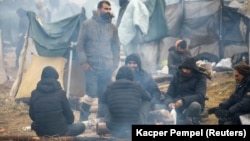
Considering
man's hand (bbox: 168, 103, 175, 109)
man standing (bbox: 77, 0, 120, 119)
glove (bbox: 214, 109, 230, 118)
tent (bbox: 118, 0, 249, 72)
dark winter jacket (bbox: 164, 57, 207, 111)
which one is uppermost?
tent (bbox: 118, 0, 249, 72)

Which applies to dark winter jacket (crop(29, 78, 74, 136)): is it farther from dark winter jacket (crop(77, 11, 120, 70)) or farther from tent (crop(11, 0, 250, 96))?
tent (crop(11, 0, 250, 96))

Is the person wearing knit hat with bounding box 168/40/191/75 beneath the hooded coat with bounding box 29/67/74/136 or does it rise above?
above

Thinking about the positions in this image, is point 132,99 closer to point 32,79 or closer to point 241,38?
point 32,79

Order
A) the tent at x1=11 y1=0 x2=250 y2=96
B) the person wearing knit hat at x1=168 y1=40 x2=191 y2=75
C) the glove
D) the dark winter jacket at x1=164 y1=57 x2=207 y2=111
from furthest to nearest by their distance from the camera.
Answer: the tent at x1=11 y1=0 x2=250 y2=96 → the person wearing knit hat at x1=168 y1=40 x2=191 y2=75 → the dark winter jacket at x1=164 y1=57 x2=207 y2=111 → the glove

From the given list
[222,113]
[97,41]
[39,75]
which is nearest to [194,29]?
[97,41]

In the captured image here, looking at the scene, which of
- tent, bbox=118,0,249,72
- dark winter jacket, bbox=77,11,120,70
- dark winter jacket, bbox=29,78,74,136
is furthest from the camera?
tent, bbox=118,0,249,72

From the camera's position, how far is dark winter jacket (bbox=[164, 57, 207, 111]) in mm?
7391

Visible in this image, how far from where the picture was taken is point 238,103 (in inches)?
256

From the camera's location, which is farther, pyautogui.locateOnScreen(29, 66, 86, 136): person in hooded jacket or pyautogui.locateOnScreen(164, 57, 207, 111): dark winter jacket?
pyautogui.locateOnScreen(164, 57, 207, 111): dark winter jacket

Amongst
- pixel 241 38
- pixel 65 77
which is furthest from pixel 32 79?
pixel 241 38

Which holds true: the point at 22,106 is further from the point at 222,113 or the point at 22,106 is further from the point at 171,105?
the point at 222,113

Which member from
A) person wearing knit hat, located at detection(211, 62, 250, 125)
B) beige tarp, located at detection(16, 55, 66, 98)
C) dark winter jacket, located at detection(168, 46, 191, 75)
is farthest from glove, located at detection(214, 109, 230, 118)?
beige tarp, located at detection(16, 55, 66, 98)

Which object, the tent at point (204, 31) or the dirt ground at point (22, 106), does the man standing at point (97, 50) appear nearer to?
the dirt ground at point (22, 106)

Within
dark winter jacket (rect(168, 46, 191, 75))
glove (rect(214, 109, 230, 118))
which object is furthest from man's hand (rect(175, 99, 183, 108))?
dark winter jacket (rect(168, 46, 191, 75))
